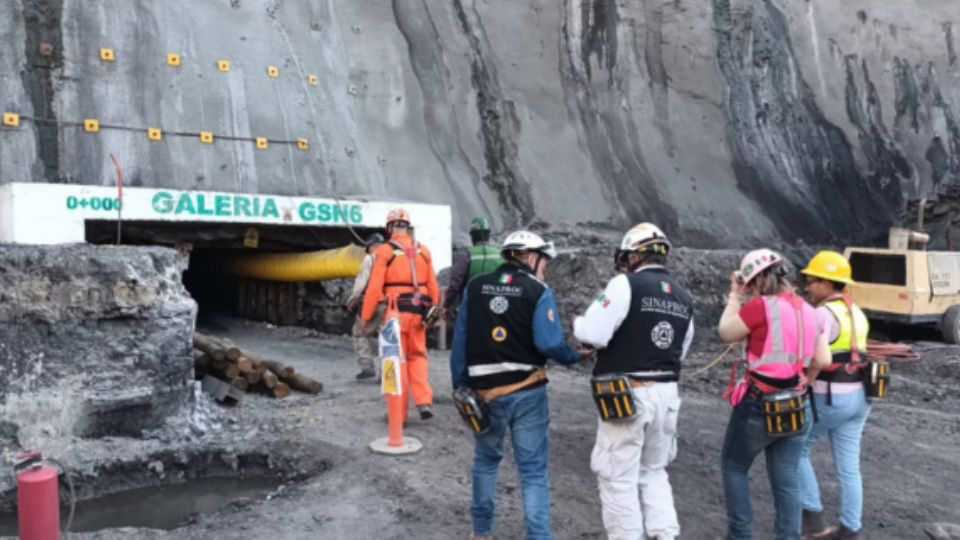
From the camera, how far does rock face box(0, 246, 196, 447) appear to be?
604cm

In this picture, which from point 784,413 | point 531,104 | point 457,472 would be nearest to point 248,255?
point 531,104

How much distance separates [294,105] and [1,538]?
428 inches

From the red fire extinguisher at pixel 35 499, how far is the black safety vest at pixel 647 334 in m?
2.74

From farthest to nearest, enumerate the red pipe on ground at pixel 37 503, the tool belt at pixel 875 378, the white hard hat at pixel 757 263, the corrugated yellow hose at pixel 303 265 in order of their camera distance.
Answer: the corrugated yellow hose at pixel 303 265 → the tool belt at pixel 875 378 → the white hard hat at pixel 757 263 → the red pipe on ground at pixel 37 503

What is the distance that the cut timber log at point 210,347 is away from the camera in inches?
312

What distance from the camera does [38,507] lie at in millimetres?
3527

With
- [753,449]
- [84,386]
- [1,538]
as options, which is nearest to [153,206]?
[84,386]

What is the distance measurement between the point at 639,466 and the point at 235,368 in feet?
16.6

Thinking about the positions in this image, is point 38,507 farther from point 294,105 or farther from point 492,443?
point 294,105

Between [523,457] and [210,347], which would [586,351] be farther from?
[210,347]

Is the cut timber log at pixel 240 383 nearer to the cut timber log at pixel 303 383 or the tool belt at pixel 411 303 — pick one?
the cut timber log at pixel 303 383

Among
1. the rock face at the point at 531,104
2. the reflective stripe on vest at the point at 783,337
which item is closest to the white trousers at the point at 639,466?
the reflective stripe on vest at the point at 783,337

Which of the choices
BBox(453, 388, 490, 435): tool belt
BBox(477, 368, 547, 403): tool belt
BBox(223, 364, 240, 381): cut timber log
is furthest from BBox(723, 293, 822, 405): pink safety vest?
BBox(223, 364, 240, 381): cut timber log

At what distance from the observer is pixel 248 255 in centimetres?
1450
